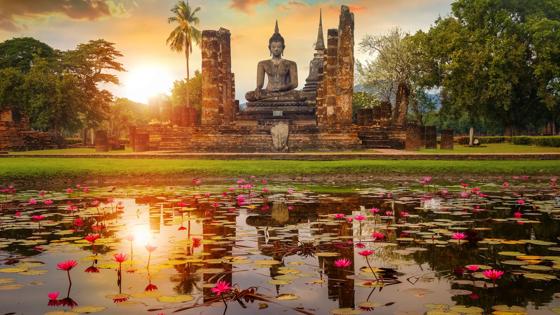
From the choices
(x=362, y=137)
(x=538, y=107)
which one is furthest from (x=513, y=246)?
(x=538, y=107)

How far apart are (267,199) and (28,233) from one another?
13.8ft

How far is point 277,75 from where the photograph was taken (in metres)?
33.0

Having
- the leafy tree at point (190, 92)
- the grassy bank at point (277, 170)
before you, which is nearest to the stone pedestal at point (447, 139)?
the grassy bank at point (277, 170)

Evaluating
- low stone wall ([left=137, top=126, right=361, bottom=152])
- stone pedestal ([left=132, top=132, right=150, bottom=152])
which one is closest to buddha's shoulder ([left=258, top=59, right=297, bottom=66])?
low stone wall ([left=137, top=126, right=361, bottom=152])

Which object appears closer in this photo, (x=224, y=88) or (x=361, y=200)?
(x=361, y=200)

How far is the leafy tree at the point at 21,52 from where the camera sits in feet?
186

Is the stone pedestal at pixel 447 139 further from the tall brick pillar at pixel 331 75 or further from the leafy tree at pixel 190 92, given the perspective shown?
the leafy tree at pixel 190 92

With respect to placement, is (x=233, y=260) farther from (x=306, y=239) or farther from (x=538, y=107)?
(x=538, y=107)

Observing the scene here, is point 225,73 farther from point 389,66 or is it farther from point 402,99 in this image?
point 389,66

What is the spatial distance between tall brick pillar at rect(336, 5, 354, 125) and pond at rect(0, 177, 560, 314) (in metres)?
16.9

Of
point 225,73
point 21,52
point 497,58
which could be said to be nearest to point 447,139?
point 225,73

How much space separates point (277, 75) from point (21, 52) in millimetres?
36750

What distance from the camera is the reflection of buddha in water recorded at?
32.5 meters

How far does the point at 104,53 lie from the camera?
5409 cm
